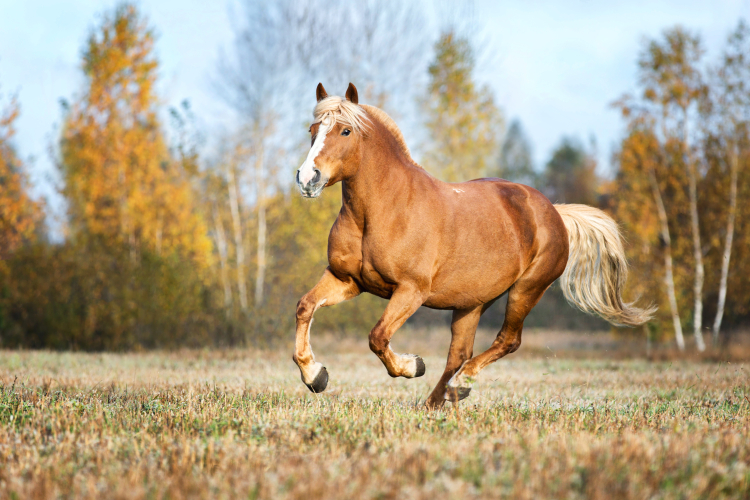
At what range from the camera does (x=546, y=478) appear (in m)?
2.67

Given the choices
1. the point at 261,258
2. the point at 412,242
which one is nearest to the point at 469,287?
the point at 412,242

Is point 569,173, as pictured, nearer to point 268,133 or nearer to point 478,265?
point 268,133

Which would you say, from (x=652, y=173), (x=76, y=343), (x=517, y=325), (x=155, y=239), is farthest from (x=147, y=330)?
(x=652, y=173)

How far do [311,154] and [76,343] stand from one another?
10.7 metres

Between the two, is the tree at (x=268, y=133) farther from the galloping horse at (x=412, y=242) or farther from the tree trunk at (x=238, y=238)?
the galloping horse at (x=412, y=242)

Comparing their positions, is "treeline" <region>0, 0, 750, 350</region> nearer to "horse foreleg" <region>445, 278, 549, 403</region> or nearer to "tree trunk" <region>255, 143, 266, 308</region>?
"tree trunk" <region>255, 143, 266, 308</region>

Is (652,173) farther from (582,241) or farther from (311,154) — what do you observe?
(311,154)

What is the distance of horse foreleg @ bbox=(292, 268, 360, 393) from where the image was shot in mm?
4668

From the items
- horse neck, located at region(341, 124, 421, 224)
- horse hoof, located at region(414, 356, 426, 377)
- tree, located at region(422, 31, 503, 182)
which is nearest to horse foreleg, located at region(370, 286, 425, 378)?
horse hoof, located at region(414, 356, 426, 377)

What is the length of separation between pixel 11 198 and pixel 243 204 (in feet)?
17.0

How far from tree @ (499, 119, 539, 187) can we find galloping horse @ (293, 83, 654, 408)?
3379 cm

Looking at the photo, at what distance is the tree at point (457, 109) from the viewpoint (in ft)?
63.8

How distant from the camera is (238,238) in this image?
52.0 ft

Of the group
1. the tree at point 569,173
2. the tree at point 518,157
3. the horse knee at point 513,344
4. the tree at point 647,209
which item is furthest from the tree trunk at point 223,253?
the tree at point 569,173
